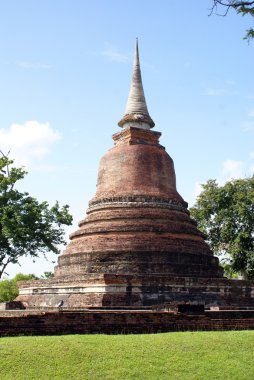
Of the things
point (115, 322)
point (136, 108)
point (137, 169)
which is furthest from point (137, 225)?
point (115, 322)

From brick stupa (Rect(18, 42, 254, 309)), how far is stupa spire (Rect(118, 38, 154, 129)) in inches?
4.4

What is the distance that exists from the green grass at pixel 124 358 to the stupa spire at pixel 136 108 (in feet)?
50.5

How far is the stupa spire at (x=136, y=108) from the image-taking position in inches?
948

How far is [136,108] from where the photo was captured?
24.6 metres

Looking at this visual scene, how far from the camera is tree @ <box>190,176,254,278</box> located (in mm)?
29328

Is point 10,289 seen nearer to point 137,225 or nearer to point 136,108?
point 136,108

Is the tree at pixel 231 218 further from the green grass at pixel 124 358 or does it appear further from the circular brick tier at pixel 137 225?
the green grass at pixel 124 358

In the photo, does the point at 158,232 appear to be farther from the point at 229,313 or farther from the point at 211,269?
the point at 229,313

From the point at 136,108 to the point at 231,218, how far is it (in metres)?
10.5

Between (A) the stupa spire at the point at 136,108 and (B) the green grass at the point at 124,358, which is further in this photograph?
(A) the stupa spire at the point at 136,108

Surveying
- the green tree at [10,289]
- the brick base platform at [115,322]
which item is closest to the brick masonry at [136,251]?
the brick base platform at [115,322]

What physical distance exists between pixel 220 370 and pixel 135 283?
25.9ft

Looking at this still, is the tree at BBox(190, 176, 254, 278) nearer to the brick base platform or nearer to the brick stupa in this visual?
the brick stupa

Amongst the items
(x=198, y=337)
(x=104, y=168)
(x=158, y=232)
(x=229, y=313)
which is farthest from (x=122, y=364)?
(x=104, y=168)
